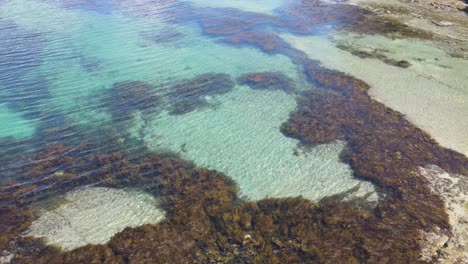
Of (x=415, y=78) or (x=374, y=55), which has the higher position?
(x=374, y=55)

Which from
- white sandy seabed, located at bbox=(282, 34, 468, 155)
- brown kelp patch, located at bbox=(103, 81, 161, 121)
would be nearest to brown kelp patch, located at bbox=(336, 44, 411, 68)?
white sandy seabed, located at bbox=(282, 34, 468, 155)

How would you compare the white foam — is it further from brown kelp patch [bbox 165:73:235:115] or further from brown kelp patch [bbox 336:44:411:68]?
brown kelp patch [bbox 336:44:411:68]

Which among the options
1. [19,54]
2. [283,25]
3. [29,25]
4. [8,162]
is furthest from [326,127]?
[29,25]

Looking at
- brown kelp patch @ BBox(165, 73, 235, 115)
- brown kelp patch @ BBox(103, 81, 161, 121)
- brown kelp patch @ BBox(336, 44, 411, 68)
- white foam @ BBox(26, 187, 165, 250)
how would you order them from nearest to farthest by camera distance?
1. white foam @ BBox(26, 187, 165, 250)
2. brown kelp patch @ BBox(103, 81, 161, 121)
3. brown kelp patch @ BBox(165, 73, 235, 115)
4. brown kelp patch @ BBox(336, 44, 411, 68)

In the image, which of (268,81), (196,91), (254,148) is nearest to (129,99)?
(196,91)

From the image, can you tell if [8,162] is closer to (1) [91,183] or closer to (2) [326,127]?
(1) [91,183]

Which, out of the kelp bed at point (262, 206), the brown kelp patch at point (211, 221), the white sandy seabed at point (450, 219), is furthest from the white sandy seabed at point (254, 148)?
the white sandy seabed at point (450, 219)

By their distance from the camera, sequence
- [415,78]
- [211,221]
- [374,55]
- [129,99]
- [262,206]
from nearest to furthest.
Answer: [211,221]
[262,206]
[129,99]
[415,78]
[374,55]

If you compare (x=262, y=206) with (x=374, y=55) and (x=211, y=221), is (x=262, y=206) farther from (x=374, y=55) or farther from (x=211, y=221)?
(x=374, y=55)
